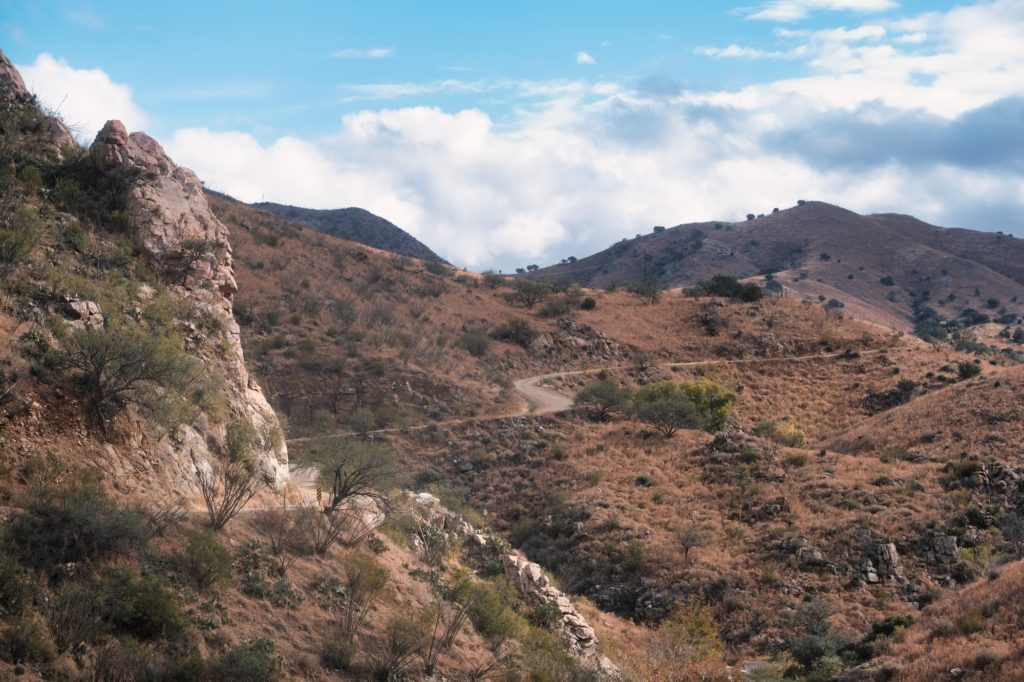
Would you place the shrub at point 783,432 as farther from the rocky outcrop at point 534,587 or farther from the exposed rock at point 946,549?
the rocky outcrop at point 534,587

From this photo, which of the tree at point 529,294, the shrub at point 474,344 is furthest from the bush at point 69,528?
the tree at point 529,294

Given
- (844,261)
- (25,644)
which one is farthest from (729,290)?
(25,644)

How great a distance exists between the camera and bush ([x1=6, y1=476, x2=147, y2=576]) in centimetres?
1361

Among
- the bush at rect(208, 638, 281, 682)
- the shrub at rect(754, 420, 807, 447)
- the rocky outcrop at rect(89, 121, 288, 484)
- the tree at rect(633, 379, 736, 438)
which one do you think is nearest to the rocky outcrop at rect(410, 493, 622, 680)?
the rocky outcrop at rect(89, 121, 288, 484)

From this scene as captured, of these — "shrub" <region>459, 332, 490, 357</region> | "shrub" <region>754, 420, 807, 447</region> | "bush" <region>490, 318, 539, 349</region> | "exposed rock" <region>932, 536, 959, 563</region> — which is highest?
"bush" <region>490, 318, 539, 349</region>

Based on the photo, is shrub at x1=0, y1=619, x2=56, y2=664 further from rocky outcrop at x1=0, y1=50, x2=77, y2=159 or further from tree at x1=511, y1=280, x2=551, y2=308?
tree at x1=511, y1=280, x2=551, y2=308

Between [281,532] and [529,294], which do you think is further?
[529,294]

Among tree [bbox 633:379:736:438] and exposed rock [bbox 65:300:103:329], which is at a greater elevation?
exposed rock [bbox 65:300:103:329]

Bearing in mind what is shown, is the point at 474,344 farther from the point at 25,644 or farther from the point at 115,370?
the point at 25,644

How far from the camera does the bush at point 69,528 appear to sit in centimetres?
1361

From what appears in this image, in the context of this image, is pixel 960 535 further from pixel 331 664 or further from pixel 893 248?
pixel 893 248

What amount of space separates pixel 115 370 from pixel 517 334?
47820 mm

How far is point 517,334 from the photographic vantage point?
64250mm

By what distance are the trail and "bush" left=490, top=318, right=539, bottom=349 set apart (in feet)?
13.7
